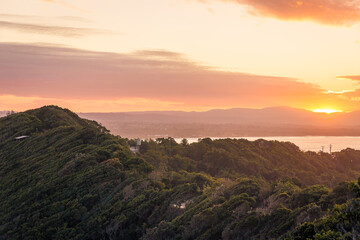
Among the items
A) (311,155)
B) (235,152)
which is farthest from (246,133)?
(235,152)

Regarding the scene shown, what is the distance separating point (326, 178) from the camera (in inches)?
1935

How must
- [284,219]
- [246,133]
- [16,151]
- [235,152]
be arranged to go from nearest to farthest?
[284,219]
[16,151]
[235,152]
[246,133]

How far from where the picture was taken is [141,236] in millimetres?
23562

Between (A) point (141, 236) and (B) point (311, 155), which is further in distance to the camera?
(B) point (311, 155)

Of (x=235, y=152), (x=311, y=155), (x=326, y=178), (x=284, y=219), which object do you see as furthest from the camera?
(x=311, y=155)

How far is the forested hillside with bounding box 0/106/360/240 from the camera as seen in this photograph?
63.4 ft

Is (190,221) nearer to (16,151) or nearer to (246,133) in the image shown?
(16,151)

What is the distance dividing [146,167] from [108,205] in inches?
248

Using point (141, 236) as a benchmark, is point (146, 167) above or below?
above

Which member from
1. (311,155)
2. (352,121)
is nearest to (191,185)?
(311,155)

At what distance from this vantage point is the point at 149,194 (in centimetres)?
2641

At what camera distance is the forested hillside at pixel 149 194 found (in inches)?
761

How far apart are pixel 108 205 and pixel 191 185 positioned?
561 cm

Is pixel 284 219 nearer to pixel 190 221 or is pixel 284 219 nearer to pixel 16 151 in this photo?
pixel 190 221
